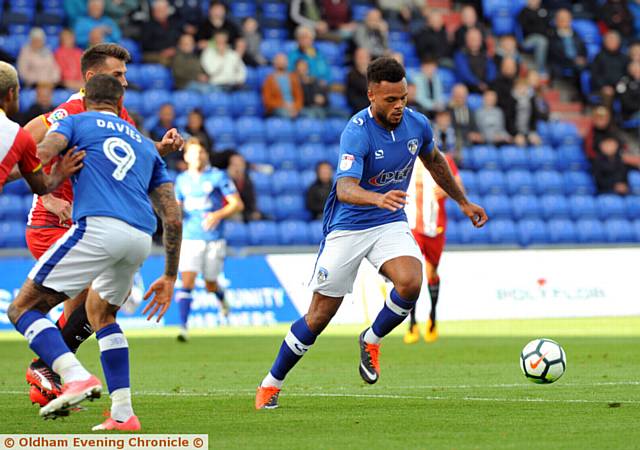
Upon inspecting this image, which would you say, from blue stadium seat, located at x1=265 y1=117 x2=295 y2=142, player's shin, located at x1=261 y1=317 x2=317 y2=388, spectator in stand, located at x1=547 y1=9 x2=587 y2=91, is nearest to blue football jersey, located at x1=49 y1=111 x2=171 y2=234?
player's shin, located at x1=261 y1=317 x2=317 y2=388

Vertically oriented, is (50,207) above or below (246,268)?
above

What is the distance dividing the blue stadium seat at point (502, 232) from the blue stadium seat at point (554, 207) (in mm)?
1014

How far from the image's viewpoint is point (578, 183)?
24422 mm

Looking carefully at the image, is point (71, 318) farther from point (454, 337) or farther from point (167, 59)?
point (167, 59)

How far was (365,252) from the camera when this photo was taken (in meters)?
9.02

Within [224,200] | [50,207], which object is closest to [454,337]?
[224,200]

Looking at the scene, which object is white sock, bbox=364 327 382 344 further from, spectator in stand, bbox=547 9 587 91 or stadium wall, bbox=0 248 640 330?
spectator in stand, bbox=547 9 587 91

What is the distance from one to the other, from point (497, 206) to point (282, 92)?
4432mm

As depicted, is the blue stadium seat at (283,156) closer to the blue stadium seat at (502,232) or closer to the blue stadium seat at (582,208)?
the blue stadium seat at (502,232)

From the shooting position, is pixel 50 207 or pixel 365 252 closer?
pixel 50 207

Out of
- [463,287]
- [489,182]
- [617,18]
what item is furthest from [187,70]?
[617,18]

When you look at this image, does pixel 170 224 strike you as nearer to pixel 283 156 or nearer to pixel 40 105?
pixel 40 105

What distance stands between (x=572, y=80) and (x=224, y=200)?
483 inches

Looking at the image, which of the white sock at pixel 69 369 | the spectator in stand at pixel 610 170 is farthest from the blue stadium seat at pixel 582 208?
the white sock at pixel 69 369
